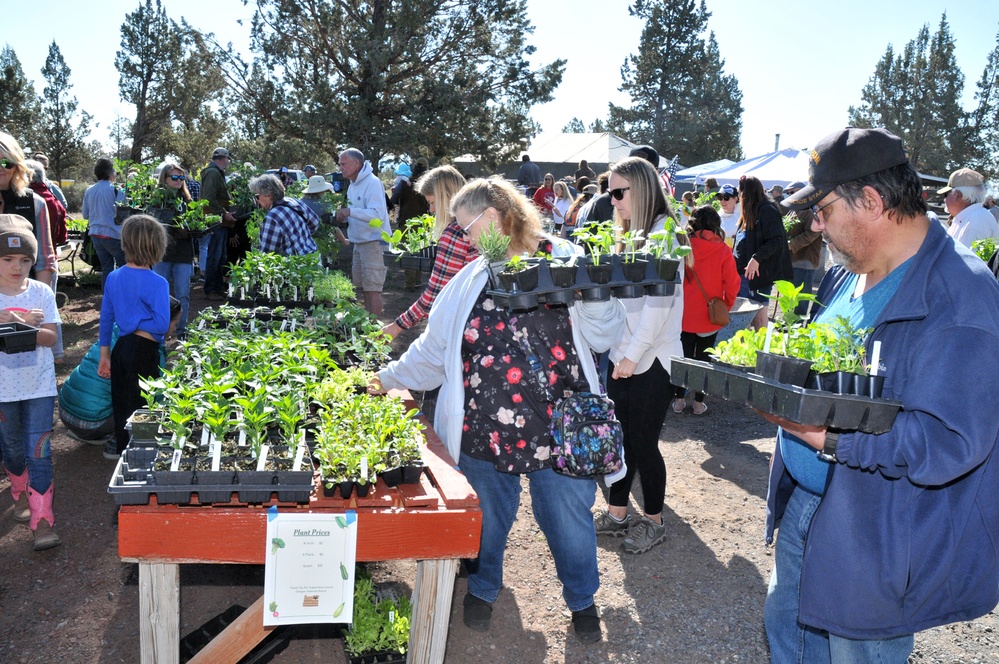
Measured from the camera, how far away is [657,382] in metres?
3.63

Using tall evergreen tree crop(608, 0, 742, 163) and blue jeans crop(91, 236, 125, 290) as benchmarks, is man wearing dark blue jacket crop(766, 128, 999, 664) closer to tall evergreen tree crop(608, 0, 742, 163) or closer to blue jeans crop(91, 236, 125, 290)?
blue jeans crop(91, 236, 125, 290)

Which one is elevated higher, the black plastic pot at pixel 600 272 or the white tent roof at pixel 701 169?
the white tent roof at pixel 701 169

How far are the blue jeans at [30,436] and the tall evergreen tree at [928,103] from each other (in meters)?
37.5

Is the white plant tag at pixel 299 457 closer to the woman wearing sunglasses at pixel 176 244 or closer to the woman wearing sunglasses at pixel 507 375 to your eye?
the woman wearing sunglasses at pixel 507 375

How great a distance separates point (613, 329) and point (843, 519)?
1237 millimetres

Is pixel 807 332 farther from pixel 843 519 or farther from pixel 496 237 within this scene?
pixel 496 237

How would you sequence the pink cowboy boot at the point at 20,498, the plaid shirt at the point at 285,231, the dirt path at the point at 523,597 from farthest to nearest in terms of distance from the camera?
the plaid shirt at the point at 285,231 → the pink cowboy boot at the point at 20,498 → the dirt path at the point at 523,597

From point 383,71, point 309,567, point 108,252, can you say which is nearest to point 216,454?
point 309,567

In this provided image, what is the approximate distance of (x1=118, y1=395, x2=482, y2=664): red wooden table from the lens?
2152 millimetres

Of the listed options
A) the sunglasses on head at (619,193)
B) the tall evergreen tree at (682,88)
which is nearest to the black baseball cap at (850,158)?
the sunglasses on head at (619,193)

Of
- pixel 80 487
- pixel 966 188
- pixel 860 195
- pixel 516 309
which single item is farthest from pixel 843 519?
pixel 966 188

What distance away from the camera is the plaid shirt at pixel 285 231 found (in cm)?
598

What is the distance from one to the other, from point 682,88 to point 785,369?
36763 mm

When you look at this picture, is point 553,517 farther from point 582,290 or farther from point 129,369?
point 129,369
